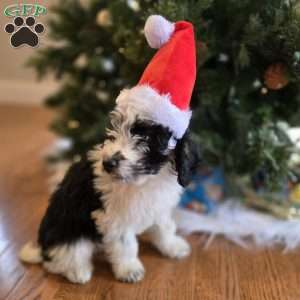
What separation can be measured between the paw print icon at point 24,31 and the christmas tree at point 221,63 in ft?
1.35

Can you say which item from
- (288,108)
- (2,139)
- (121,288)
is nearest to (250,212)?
(288,108)

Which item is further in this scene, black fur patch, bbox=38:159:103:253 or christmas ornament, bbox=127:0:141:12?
christmas ornament, bbox=127:0:141:12

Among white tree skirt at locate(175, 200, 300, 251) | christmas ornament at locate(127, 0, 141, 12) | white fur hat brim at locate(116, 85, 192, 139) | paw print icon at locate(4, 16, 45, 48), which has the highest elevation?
christmas ornament at locate(127, 0, 141, 12)

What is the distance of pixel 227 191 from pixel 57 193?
30.0 inches

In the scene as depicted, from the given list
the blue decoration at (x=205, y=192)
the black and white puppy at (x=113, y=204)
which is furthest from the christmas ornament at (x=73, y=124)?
the black and white puppy at (x=113, y=204)

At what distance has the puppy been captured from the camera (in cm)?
102

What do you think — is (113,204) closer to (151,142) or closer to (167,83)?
(151,142)

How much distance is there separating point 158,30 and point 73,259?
0.67 meters

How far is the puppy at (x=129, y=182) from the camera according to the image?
3.35ft

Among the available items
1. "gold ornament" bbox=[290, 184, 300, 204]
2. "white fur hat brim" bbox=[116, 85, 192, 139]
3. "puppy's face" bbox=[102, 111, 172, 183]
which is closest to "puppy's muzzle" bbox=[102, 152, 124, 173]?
"puppy's face" bbox=[102, 111, 172, 183]

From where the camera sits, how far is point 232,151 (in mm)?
1552

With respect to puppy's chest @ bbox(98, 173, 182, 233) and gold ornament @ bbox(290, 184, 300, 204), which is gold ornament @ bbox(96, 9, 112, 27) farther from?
gold ornament @ bbox(290, 184, 300, 204)

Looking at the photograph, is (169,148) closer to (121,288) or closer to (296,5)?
(121,288)

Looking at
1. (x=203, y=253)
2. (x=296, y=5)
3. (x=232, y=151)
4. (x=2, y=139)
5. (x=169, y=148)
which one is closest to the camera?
(x=169, y=148)
